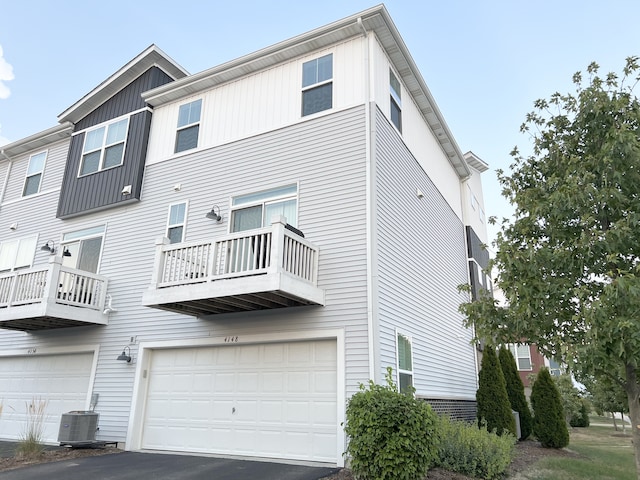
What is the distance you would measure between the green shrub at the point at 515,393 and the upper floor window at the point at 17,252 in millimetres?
13545

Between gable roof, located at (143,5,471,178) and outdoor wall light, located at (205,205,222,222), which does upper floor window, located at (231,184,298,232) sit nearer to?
outdoor wall light, located at (205,205,222,222)

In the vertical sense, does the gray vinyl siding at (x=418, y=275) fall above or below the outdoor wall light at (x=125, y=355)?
above

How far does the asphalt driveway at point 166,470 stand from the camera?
258 inches

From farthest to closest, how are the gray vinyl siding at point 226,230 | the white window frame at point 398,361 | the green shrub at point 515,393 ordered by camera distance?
the green shrub at point 515,393, the white window frame at point 398,361, the gray vinyl siding at point 226,230

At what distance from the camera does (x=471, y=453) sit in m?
7.19

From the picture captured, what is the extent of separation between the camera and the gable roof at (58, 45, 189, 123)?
484 inches

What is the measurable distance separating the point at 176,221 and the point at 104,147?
147 inches

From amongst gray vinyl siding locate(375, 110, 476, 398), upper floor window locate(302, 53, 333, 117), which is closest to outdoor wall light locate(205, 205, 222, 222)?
upper floor window locate(302, 53, 333, 117)

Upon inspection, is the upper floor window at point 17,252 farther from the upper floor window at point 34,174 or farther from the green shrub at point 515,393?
the green shrub at point 515,393

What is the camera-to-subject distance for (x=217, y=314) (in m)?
8.92

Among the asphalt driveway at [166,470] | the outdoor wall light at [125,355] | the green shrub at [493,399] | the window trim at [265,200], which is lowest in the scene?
the asphalt driveway at [166,470]

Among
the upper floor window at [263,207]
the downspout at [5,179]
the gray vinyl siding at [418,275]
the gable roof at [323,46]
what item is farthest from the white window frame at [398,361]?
the downspout at [5,179]

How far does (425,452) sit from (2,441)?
10045 millimetres

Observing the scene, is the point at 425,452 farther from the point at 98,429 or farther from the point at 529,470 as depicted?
the point at 98,429
